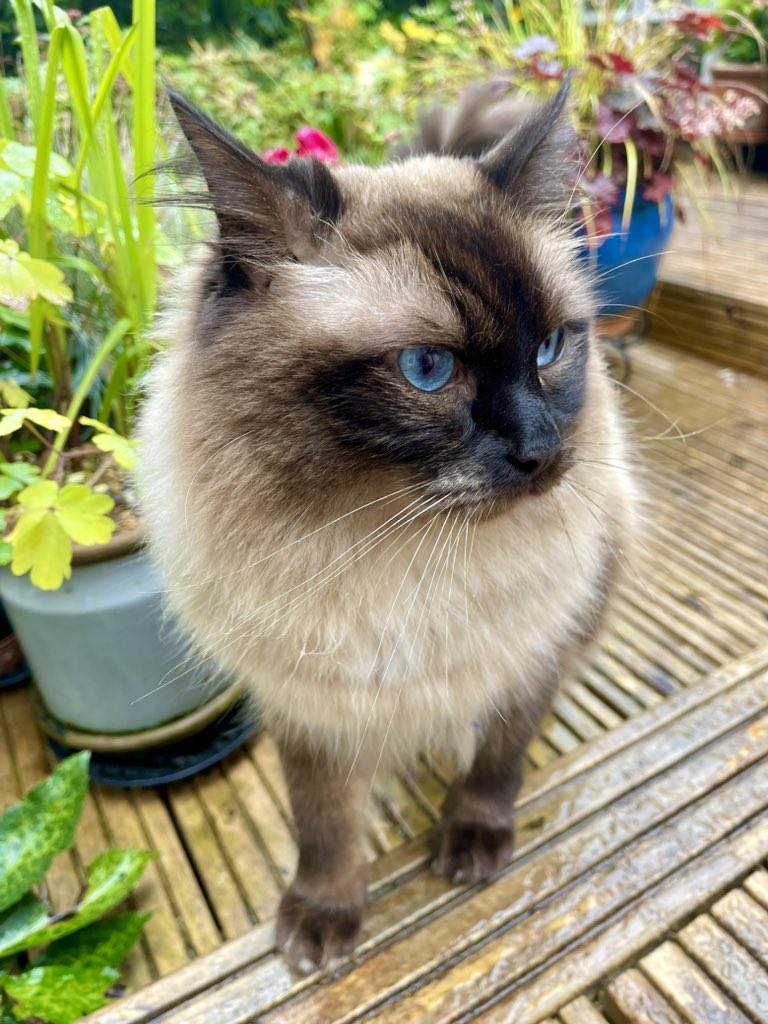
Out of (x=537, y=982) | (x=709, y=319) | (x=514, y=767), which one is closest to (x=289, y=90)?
(x=709, y=319)

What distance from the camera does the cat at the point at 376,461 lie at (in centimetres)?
70

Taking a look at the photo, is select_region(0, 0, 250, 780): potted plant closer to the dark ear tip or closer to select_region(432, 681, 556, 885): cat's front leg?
the dark ear tip

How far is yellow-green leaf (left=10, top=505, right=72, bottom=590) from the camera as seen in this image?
36.5 inches

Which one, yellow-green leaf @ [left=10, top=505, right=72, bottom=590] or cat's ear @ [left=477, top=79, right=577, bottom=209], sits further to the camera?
yellow-green leaf @ [left=10, top=505, right=72, bottom=590]

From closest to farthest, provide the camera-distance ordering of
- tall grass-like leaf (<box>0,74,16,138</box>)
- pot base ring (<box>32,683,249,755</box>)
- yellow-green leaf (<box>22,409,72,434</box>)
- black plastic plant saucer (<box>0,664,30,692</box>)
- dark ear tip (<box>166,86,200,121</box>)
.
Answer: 1. dark ear tip (<box>166,86,200,121</box>)
2. yellow-green leaf (<box>22,409,72,434</box>)
3. tall grass-like leaf (<box>0,74,16,138</box>)
4. pot base ring (<box>32,683,249,755</box>)
5. black plastic plant saucer (<box>0,664,30,692</box>)

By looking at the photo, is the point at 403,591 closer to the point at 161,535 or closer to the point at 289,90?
the point at 161,535

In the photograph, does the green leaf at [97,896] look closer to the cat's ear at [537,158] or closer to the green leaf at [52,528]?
the green leaf at [52,528]

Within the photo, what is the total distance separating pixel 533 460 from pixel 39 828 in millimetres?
873

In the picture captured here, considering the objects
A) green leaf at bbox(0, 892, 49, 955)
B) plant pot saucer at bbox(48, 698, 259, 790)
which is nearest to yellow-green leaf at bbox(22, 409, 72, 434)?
plant pot saucer at bbox(48, 698, 259, 790)

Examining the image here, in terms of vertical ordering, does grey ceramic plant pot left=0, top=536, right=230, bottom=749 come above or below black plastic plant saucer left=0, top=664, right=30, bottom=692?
above

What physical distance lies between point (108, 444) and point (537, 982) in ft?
3.00

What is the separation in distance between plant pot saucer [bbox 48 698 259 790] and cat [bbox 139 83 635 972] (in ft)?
1.03

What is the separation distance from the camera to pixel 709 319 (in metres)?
2.38

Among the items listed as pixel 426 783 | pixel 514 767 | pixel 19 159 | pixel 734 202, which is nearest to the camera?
pixel 19 159
